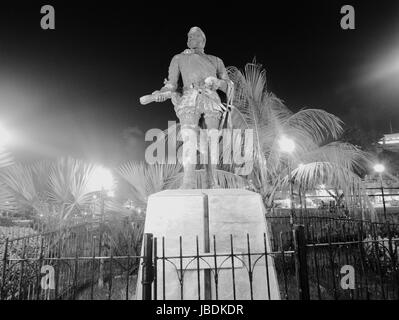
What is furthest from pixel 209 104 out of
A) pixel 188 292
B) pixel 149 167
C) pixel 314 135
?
pixel 149 167

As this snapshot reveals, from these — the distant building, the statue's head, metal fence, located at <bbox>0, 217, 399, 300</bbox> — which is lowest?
metal fence, located at <bbox>0, 217, 399, 300</bbox>

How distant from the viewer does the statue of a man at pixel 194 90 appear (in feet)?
13.4

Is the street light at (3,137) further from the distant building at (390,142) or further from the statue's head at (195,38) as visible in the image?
the distant building at (390,142)

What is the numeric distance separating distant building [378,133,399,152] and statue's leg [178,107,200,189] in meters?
23.7

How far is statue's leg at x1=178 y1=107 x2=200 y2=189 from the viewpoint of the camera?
398 centimetres

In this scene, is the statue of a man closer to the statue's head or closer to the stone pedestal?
the statue's head

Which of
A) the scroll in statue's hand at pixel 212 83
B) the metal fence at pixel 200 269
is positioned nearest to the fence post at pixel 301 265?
the metal fence at pixel 200 269

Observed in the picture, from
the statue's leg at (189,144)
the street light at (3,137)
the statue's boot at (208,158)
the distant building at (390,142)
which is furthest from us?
the distant building at (390,142)

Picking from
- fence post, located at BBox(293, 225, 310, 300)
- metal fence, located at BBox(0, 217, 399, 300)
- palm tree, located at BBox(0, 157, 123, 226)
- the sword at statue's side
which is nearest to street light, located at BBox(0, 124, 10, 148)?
palm tree, located at BBox(0, 157, 123, 226)

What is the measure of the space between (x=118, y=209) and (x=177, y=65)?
6.67 meters

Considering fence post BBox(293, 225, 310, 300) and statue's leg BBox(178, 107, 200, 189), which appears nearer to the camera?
fence post BBox(293, 225, 310, 300)

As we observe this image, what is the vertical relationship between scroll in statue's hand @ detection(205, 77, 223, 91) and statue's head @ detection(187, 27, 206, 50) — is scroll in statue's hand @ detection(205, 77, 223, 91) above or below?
below

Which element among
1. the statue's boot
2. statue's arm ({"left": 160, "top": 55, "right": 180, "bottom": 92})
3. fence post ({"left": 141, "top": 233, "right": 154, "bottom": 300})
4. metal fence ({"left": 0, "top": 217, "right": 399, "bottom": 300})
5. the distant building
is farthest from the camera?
the distant building

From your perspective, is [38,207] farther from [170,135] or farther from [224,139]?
[224,139]
